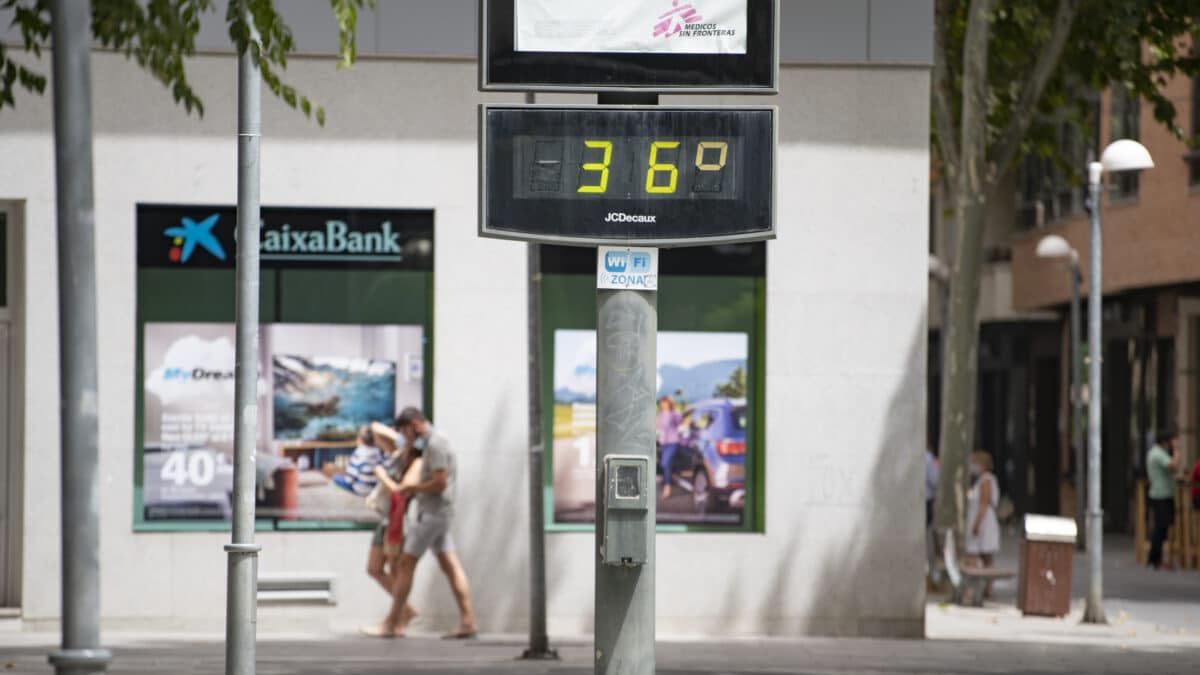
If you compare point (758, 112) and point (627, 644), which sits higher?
point (758, 112)

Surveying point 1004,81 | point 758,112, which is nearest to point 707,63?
point 758,112

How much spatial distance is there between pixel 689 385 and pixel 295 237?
316cm

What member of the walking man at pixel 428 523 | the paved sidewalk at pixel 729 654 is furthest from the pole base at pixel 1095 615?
the walking man at pixel 428 523

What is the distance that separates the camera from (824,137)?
14.8 meters

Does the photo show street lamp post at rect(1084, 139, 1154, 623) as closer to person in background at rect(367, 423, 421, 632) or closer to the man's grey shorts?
the man's grey shorts

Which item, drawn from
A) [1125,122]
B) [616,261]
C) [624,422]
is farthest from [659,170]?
[1125,122]

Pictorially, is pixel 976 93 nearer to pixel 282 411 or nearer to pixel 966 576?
pixel 966 576

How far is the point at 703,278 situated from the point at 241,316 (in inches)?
254

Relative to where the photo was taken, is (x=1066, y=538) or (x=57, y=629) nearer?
(x=57, y=629)

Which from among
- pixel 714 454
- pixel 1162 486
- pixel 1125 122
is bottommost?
pixel 1162 486

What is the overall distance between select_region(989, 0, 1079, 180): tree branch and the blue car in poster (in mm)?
6614

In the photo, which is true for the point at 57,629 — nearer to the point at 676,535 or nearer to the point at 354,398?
the point at 354,398

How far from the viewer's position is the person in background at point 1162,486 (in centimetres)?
2609

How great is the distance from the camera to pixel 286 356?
14.6 m
